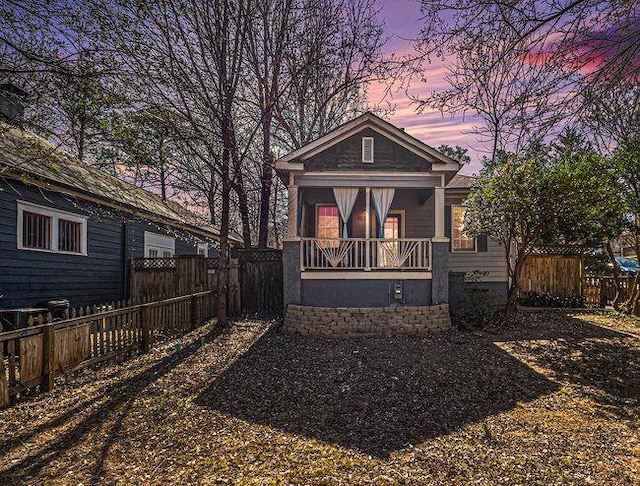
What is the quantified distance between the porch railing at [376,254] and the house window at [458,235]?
370cm

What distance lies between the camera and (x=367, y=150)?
10.4 meters

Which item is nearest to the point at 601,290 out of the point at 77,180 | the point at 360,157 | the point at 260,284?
the point at 360,157

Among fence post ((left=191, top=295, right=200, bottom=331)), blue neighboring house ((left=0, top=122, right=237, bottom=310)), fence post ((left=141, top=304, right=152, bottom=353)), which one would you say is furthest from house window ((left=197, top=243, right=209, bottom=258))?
fence post ((left=141, top=304, right=152, bottom=353))

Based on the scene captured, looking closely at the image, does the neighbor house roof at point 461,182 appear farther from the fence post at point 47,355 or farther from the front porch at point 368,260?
the fence post at point 47,355

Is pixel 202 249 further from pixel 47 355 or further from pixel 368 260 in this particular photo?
pixel 47 355

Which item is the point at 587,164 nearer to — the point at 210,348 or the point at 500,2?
the point at 500,2

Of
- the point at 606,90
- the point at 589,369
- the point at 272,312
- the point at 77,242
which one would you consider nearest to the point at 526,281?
the point at 589,369

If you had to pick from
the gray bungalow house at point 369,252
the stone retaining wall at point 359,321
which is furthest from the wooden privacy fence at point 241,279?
the stone retaining wall at point 359,321

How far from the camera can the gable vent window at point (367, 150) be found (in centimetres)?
1038

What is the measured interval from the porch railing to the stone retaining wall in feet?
3.69

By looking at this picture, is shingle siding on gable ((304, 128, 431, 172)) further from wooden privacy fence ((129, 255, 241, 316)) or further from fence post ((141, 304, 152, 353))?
fence post ((141, 304, 152, 353))

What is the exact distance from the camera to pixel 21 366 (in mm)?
5090

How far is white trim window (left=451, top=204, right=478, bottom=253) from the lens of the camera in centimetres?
1388

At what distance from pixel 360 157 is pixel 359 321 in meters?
4.46
